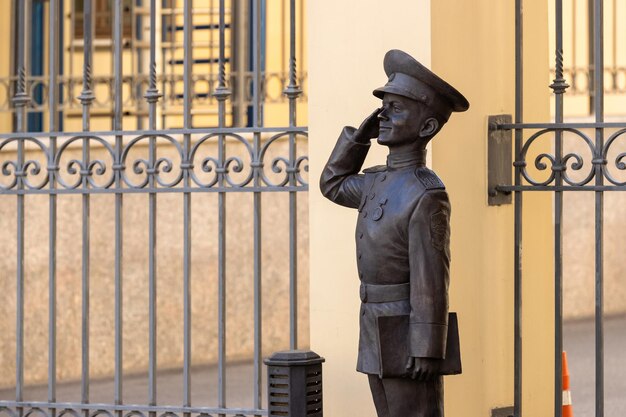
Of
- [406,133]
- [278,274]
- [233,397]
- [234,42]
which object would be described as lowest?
[233,397]

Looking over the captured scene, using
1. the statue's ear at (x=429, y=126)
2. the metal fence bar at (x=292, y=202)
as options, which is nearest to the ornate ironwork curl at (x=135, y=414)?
the metal fence bar at (x=292, y=202)

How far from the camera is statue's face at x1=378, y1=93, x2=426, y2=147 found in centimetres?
552

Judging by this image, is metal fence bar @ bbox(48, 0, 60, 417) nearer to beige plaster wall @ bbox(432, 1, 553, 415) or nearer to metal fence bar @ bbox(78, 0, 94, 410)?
metal fence bar @ bbox(78, 0, 94, 410)

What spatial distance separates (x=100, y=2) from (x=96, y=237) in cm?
249

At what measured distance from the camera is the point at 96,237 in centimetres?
1223

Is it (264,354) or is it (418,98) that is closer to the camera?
(418,98)

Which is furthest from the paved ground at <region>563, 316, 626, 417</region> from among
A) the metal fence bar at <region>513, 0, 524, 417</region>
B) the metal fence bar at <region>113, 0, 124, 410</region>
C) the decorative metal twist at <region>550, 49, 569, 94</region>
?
the decorative metal twist at <region>550, 49, 569, 94</region>

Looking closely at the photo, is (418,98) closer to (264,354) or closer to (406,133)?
(406,133)

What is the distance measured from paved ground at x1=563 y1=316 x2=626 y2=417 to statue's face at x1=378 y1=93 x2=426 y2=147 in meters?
5.68

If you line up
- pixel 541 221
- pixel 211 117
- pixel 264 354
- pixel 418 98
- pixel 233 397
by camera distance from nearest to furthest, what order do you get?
pixel 418 98 → pixel 541 221 → pixel 233 397 → pixel 264 354 → pixel 211 117

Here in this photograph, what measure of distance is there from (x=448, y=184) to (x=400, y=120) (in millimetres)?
840

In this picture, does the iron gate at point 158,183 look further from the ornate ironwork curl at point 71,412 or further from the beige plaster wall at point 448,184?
the beige plaster wall at point 448,184

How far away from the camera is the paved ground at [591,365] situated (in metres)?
11.2

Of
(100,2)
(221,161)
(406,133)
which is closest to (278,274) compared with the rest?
(100,2)
